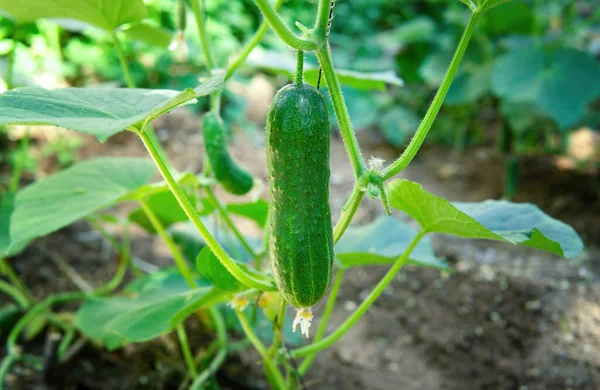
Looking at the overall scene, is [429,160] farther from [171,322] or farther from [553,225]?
[171,322]

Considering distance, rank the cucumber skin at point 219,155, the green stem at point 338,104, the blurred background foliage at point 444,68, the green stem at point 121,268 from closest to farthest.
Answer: the green stem at point 338,104 → the cucumber skin at point 219,155 → the green stem at point 121,268 → the blurred background foliage at point 444,68

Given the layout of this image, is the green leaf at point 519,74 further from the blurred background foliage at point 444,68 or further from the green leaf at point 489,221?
the green leaf at point 489,221

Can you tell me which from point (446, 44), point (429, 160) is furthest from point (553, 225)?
point (446, 44)

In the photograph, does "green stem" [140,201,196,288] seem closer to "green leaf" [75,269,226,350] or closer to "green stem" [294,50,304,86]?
"green leaf" [75,269,226,350]

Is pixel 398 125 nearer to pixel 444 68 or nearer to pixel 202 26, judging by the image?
pixel 444 68

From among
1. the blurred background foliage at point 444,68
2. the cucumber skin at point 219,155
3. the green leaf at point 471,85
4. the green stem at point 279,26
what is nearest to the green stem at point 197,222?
the green stem at point 279,26

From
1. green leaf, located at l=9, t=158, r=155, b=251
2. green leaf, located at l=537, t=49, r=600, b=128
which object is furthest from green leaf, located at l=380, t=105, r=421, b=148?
green leaf, located at l=9, t=158, r=155, b=251
